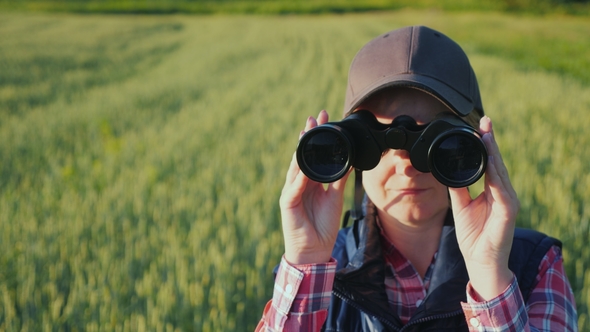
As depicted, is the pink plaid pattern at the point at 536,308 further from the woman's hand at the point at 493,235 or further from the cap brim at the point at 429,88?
the cap brim at the point at 429,88

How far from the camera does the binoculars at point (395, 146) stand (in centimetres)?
143

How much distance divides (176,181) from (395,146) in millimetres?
3181

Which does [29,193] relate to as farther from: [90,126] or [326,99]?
[326,99]

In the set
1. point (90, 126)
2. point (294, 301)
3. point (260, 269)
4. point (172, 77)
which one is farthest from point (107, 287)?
point (172, 77)

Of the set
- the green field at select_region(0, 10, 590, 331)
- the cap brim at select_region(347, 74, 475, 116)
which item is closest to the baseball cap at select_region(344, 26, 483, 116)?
the cap brim at select_region(347, 74, 475, 116)

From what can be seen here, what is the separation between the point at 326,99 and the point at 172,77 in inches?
176

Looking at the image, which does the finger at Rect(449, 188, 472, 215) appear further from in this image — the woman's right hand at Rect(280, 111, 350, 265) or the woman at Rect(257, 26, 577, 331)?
the woman's right hand at Rect(280, 111, 350, 265)

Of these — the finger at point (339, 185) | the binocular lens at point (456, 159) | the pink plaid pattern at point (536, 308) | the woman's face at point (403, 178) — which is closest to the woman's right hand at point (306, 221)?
the finger at point (339, 185)

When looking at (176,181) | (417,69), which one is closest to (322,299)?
(417,69)

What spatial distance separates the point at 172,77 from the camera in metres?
11.9

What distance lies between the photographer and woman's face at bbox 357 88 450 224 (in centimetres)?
153

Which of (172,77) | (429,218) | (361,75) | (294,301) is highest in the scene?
(361,75)

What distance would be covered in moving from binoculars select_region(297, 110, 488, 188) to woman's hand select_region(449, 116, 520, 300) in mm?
31

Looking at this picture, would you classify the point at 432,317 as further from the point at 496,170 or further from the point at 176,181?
the point at 176,181
